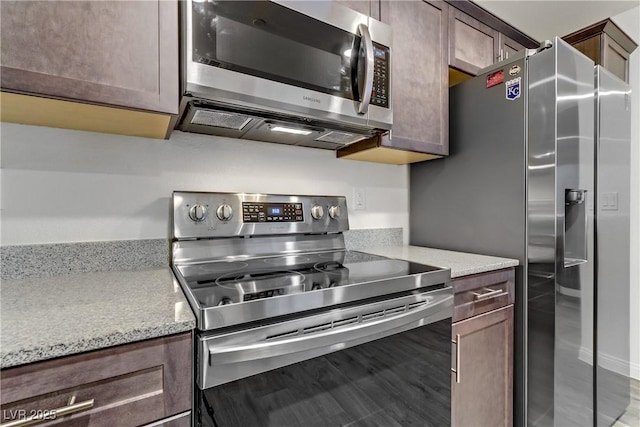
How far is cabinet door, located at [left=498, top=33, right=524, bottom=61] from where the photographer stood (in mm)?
1887

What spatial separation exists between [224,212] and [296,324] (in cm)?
65

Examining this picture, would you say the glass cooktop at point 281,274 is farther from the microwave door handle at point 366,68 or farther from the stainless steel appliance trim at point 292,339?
the microwave door handle at point 366,68

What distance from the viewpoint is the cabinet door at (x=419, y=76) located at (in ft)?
4.74

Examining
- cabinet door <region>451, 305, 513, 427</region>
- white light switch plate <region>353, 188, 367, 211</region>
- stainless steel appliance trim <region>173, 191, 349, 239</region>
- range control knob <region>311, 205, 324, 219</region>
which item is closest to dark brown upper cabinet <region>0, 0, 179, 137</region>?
stainless steel appliance trim <region>173, 191, 349, 239</region>

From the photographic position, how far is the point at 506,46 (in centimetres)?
191

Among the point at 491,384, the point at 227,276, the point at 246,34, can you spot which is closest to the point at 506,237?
the point at 491,384

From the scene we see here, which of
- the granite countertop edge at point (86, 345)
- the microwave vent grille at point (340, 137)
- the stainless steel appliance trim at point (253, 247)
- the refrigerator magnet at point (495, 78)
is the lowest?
the granite countertop edge at point (86, 345)

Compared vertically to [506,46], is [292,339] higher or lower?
lower

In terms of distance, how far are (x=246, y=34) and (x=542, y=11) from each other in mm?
2089

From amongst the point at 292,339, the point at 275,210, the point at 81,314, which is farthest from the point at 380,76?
the point at 81,314

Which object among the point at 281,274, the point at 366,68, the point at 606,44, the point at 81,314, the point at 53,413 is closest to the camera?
the point at 53,413

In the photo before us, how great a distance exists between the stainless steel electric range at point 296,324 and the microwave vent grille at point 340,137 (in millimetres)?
315

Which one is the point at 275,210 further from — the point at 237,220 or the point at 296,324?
the point at 296,324

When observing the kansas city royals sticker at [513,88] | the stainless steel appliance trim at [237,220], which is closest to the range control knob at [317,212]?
the stainless steel appliance trim at [237,220]
